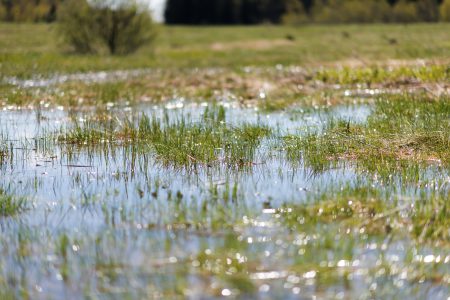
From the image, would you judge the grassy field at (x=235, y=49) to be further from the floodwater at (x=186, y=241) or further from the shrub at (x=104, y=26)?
the floodwater at (x=186, y=241)

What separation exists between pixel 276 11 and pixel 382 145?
258ft

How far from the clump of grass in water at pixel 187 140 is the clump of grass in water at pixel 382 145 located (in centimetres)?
54

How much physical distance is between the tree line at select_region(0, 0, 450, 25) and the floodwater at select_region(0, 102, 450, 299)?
33.7 meters

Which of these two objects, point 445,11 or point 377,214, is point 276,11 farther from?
point 377,214

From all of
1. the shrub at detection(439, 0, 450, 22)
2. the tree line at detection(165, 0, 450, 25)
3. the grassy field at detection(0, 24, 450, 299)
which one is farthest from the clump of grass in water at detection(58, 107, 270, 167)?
the tree line at detection(165, 0, 450, 25)

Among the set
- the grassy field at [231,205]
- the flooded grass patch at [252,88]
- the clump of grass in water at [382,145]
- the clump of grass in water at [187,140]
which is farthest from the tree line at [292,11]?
the clump of grass in water at [187,140]

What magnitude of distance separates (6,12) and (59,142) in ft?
183

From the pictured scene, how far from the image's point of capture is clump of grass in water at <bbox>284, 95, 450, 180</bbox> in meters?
7.74

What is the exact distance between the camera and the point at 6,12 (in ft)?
205

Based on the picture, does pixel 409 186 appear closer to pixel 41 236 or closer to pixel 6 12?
pixel 41 236

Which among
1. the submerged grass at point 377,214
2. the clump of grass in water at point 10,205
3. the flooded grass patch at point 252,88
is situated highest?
the submerged grass at point 377,214

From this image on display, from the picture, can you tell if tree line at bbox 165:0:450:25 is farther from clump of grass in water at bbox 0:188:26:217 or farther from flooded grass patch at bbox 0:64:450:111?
clump of grass in water at bbox 0:188:26:217

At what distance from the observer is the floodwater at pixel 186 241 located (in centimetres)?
445

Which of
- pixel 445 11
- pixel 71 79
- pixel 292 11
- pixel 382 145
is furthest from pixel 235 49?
pixel 292 11
